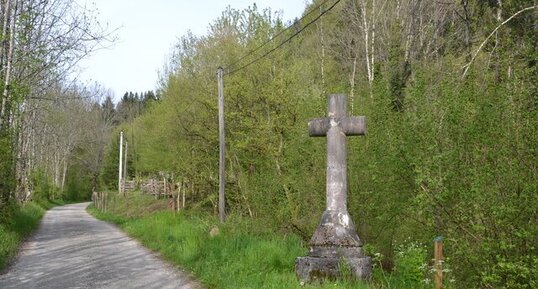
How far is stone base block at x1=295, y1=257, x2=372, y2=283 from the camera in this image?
23.8ft

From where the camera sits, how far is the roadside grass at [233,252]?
27.3 ft

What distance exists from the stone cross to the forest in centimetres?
59

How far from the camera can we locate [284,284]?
7.45 metres

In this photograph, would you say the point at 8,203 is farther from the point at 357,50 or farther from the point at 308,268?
the point at 357,50

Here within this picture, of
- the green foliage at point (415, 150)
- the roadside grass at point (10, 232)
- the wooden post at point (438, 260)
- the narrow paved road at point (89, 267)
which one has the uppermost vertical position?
the green foliage at point (415, 150)

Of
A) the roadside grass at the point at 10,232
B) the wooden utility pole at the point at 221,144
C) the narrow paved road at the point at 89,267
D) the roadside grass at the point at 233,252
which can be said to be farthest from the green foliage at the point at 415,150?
the roadside grass at the point at 10,232

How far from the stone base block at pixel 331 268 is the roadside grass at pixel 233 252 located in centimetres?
20

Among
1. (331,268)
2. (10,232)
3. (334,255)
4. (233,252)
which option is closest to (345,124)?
(334,255)

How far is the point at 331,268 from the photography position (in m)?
7.39

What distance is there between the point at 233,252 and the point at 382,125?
4032 mm

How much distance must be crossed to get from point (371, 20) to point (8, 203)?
47.6 feet

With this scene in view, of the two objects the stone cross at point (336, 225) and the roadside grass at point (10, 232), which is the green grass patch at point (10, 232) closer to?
the roadside grass at point (10, 232)

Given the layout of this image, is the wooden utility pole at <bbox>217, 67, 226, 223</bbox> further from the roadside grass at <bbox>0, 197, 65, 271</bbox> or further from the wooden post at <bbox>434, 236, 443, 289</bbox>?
the wooden post at <bbox>434, 236, 443, 289</bbox>

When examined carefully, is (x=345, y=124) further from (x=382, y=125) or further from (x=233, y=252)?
(x=233, y=252)
